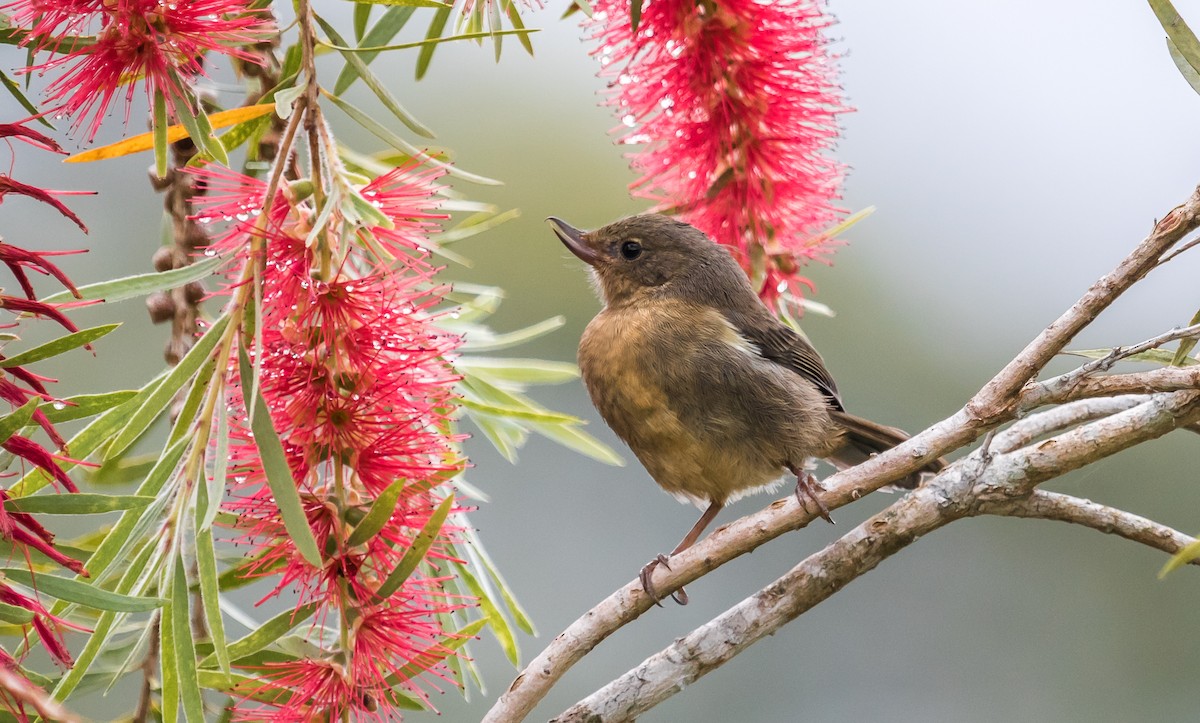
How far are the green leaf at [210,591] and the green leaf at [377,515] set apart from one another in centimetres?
18

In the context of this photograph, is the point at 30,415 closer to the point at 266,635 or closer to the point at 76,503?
the point at 76,503

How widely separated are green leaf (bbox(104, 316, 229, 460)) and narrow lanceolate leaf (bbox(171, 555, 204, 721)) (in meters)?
0.17

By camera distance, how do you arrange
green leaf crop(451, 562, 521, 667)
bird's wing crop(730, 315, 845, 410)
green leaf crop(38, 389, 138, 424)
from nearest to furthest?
green leaf crop(38, 389, 138, 424) → green leaf crop(451, 562, 521, 667) → bird's wing crop(730, 315, 845, 410)

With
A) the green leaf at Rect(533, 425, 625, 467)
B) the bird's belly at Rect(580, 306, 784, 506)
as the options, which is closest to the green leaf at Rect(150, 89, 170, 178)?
the green leaf at Rect(533, 425, 625, 467)

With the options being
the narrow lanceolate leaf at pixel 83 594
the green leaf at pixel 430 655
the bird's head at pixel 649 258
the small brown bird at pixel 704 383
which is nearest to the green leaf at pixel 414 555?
the green leaf at pixel 430 655

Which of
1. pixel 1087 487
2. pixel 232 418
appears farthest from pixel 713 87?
pixel 1087 487

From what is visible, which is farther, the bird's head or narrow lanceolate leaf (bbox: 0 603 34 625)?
the bird's head

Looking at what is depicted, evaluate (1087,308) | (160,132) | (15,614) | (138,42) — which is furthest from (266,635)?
(1087,308)

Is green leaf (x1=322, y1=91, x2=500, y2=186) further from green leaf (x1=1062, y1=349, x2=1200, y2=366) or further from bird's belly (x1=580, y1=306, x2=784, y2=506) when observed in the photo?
bird's belly (x1=580, y1=306, x2=784, y2=506)

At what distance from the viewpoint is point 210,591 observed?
1.48 m

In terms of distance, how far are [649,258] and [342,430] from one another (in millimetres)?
1847

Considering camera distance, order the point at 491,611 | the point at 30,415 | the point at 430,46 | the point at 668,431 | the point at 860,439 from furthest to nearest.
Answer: the point at 860,439
the point at 668,431
the point at 491,611
the point at 430,46
the point at 30,415

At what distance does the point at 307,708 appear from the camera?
1650 millimetres

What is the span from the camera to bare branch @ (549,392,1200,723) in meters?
1.84
